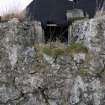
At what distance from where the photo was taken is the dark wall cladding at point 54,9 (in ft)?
18.6

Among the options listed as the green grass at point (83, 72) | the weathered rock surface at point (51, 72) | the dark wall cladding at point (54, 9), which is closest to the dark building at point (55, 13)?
the dark wall cladding at point (54, 9)

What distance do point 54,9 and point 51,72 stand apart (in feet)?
4.06

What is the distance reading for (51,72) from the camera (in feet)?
16.5

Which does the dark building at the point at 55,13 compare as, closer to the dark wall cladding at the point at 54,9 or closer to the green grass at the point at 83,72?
the dark wall cladding at the point at 54,9

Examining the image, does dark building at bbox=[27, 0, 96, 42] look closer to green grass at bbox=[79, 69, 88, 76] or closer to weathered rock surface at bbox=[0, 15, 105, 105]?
weathered rock surface at bbox=[0, 15, 105, 105]

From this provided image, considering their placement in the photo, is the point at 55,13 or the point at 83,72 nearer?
the point at 83,72

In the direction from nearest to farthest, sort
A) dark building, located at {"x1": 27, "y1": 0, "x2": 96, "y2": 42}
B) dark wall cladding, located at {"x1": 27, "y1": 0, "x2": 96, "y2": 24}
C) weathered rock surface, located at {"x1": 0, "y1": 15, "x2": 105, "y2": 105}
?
weathered rock surface, located at {"x1": 0, "y1": 15, "x2": 105, "y2": 105} → dark building, located at {"x1": 27, "y1": 0, "x2": 96, "y2": 42} → dark wall cladding, located at {"x1": 27, "y1": 0, "x2": 96, "y2": 24}

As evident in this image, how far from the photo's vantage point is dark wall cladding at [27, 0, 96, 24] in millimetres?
5668

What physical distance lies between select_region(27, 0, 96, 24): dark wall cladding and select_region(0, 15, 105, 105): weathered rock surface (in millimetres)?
537

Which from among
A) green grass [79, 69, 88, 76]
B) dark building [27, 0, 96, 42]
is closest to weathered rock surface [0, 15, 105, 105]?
green grass [79, 69, 88, 76]

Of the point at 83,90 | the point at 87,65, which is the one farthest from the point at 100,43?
the point at 83,90

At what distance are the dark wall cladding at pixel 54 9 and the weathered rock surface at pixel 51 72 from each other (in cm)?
54

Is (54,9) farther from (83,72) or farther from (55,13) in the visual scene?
(83,72)

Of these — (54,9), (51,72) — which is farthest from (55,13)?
(51,72)
